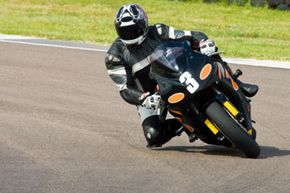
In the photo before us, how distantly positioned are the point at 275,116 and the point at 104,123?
2.15 m

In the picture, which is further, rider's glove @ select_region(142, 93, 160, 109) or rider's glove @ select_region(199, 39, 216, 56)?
rider's glove @ select_region(199, 39, 216, 56)

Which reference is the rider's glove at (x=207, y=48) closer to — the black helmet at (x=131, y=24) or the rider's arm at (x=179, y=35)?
the rider's arm at (x=179, y=35)

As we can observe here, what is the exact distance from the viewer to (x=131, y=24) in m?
9.60

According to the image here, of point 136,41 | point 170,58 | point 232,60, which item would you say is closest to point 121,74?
point 136,41

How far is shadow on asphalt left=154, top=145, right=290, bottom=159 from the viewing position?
954cm

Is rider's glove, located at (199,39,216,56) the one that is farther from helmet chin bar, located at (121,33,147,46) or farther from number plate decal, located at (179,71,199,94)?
number plate decal, located at (179,71,199,94)

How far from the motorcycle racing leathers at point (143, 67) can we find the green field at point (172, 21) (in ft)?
30.4

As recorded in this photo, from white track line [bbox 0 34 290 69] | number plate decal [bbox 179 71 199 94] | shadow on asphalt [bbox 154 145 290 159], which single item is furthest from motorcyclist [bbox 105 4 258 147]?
white track line [bbox 0 34 290 69]

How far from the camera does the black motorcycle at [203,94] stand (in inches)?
352

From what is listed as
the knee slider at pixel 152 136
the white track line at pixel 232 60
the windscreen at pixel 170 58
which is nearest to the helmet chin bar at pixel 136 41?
the windscreen at pixel 170 58

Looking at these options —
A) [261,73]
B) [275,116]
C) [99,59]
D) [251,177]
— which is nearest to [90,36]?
[99,59]

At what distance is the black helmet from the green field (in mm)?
9659

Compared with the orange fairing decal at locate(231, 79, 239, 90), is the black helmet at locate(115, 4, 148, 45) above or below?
above

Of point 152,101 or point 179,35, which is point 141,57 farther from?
point 152,101
